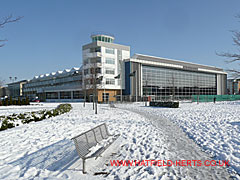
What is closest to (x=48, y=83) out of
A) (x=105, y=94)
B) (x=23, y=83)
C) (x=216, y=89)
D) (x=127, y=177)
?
(x=23, y=83)

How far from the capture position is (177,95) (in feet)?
200

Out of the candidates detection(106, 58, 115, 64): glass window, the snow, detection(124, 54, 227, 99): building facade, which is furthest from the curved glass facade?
the snow

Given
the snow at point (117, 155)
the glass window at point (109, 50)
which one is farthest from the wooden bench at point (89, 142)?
the glass window at point (109, 50)

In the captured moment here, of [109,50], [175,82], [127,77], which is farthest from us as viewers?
[175,82]

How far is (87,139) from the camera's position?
5445mm

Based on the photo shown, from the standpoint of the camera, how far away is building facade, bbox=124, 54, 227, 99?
5288cm

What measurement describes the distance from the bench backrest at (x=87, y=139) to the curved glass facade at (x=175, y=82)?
140 feet

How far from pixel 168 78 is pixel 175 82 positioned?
9.74 ft

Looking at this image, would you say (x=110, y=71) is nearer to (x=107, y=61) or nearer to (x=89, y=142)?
(x=107, y=61)

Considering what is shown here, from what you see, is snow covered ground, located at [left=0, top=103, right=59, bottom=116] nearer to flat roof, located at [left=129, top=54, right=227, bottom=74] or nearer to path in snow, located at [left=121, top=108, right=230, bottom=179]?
path in snow, located at [left=121, top=108, right=230, bottom=179]

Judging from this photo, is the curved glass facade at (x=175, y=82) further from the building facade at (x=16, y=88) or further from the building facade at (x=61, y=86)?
the building facade at (x=16, y=88)

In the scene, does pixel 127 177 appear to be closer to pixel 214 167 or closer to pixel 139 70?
pixel 214 167

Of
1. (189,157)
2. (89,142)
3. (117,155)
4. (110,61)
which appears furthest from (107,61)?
(189,157)

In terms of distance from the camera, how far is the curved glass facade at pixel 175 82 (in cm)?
5544
